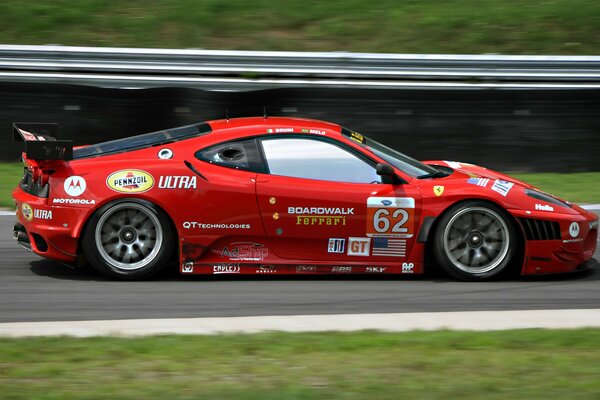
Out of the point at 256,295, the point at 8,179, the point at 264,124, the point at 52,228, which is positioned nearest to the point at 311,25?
the point at 8,179

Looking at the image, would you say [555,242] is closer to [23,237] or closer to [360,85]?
[23,237]

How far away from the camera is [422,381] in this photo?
453 centimetres

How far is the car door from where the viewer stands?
7141 millimetres

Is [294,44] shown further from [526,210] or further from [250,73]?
[526,210]

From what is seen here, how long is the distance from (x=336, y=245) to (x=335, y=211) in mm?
272

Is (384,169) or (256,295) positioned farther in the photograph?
(384,169)

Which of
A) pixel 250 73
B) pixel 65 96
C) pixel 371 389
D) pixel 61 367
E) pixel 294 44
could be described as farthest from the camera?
pixel 294 44

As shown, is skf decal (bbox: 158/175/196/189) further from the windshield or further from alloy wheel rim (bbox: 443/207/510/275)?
alloy wheel rim (bbox: 443/207/510/275)

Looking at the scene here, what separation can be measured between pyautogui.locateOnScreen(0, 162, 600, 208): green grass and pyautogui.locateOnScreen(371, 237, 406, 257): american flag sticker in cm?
396

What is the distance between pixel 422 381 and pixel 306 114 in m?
7.25

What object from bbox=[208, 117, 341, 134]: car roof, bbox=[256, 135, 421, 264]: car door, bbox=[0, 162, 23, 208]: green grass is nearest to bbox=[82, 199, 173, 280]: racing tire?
bbox=[256, 135, 421, 264]: car door

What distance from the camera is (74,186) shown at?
23.4ft

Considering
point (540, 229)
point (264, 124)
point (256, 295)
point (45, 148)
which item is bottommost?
point (256, 295)

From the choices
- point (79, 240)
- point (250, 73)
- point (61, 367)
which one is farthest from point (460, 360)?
point (250, 73)
